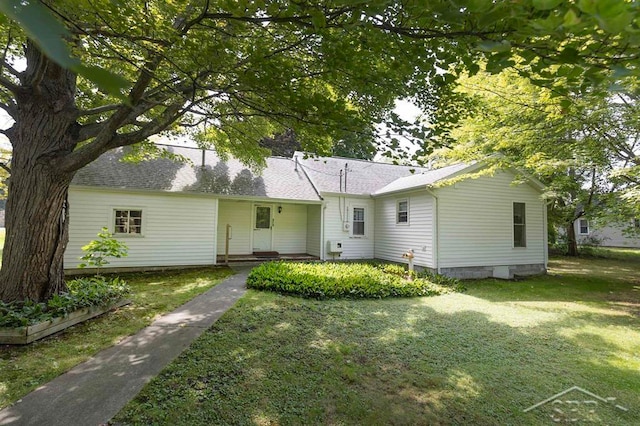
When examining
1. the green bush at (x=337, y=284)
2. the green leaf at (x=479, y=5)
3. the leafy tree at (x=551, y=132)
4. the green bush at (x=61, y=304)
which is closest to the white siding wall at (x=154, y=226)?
the green bush at (x=337, y=284)

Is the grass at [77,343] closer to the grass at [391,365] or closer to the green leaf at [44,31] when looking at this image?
the grass at [391,365]

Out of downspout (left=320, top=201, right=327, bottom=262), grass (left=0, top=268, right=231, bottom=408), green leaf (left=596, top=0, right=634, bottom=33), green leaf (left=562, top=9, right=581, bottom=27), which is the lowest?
grass (left=0, top=268, right=231, bottom=408)

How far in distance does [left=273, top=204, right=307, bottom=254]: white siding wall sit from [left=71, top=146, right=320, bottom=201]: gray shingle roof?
47.7 inches

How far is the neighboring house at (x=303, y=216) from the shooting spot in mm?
9977

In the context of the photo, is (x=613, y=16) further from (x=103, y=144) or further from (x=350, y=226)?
(x=350, y=226)

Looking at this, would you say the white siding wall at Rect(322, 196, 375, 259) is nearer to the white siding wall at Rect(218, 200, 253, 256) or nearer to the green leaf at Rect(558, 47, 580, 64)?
the white siding wall at Rect(218, 200, 253, 256)

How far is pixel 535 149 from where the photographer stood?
9195 millimetres

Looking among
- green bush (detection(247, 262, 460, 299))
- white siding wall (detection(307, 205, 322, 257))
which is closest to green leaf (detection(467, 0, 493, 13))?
green bush (detection(247, 262, 460, 299))

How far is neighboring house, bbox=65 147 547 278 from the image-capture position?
9977 mm

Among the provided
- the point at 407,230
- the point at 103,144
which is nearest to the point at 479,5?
the point at 103,144

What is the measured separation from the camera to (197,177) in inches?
460

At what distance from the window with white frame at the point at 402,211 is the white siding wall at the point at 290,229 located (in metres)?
4.22

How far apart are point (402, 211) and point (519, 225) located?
428 cm

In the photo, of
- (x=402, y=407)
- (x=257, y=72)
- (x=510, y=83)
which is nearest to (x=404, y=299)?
(x=402, y=407)
